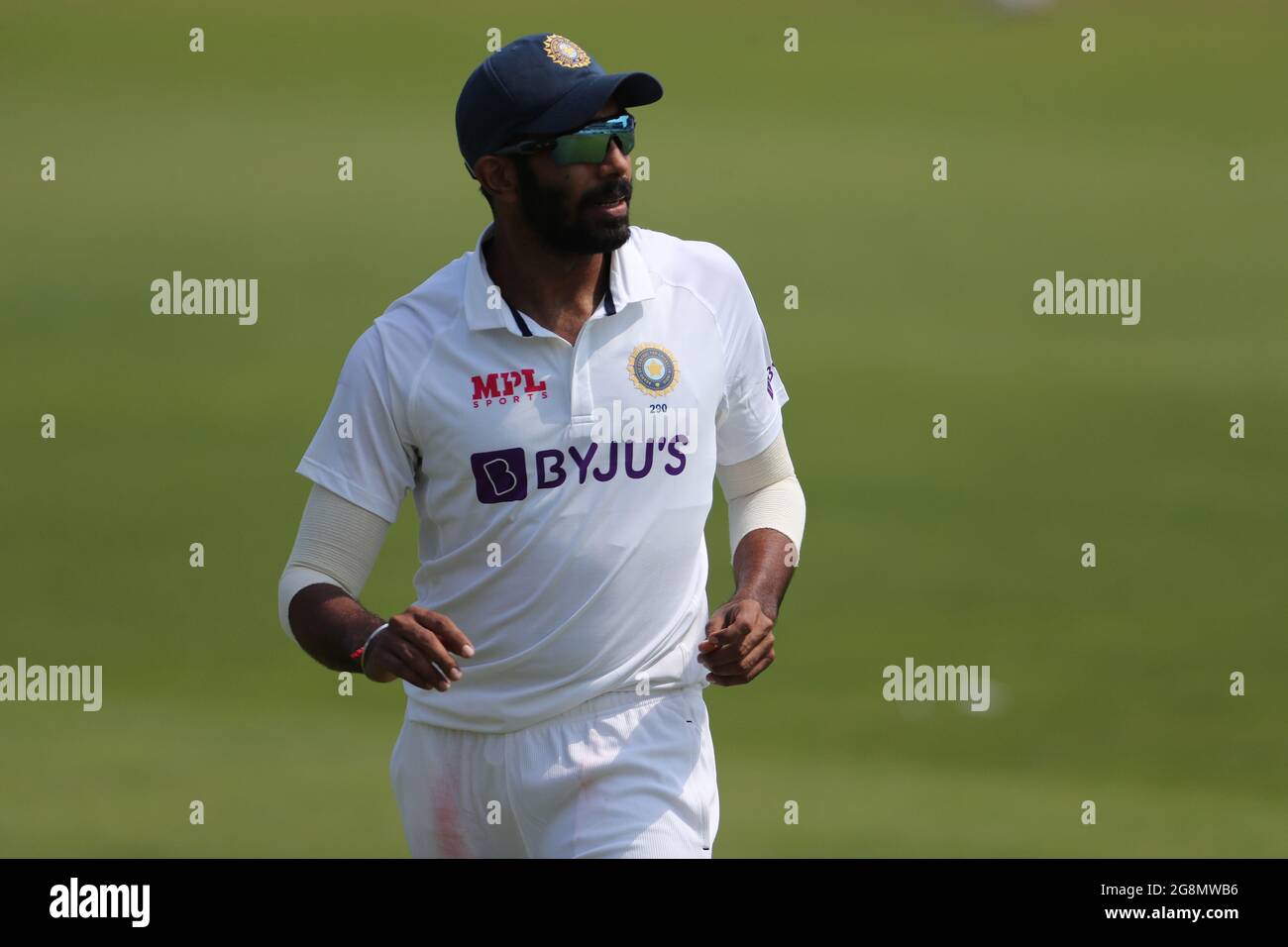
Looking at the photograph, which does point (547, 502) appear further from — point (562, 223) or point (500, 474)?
point (562, 223)

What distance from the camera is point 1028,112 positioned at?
53.0 feet

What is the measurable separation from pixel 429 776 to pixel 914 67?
44.6 ft

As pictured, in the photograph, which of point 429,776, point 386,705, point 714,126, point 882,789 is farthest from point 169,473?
point 429,776

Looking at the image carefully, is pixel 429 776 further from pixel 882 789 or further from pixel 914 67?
pixel 914 67

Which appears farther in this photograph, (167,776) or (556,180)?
(167,776)

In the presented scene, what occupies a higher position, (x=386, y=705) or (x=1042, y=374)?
(x=1042, y=374)

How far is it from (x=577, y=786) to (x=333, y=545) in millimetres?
722

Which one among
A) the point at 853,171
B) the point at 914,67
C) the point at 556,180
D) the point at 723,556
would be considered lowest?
the point at 723,556

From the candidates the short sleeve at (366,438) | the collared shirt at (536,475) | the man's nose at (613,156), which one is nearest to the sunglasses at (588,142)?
the man's nose at (613,156)

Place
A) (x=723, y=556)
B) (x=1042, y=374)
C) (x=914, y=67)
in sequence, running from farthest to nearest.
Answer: (x=914, y=67)
(x=1042, y=374)
(x=723, y=556)

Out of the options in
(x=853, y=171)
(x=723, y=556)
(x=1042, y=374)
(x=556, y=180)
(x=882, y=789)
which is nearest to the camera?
(x=556, y=180)

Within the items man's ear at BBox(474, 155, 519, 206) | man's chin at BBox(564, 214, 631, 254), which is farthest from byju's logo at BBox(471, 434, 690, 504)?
man's ear at BBox(474, 155, 519, 206)

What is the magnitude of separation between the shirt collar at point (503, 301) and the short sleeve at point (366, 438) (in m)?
0.22

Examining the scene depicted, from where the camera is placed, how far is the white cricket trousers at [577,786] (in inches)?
171
